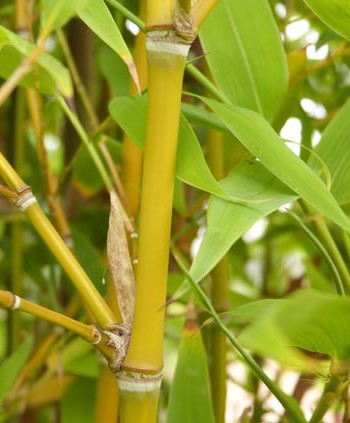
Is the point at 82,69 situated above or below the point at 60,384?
above

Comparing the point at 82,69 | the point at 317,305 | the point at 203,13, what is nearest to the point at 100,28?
the point at 203,13

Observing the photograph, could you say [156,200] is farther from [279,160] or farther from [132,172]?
[132,172]

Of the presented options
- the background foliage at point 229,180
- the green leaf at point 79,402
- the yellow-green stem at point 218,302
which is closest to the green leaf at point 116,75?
the background foliage at point 229,180

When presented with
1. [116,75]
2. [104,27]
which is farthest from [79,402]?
[104,27]

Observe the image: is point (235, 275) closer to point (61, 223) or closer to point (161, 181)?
point (61, 223)

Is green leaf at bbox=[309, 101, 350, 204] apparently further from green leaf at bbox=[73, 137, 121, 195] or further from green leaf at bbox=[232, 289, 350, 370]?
green leaf at bbox=[73, 137, 121, 195]

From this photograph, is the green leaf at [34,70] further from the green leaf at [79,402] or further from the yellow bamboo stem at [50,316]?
the green leaf at [79,402]
